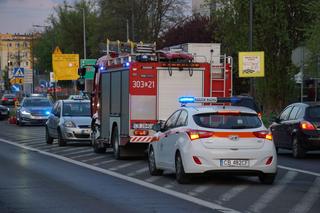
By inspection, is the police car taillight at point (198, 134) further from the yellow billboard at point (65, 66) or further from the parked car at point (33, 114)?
the yellow billboard at point (65, 66)

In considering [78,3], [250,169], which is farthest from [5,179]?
[78,3]

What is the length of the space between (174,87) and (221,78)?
138 centimetres

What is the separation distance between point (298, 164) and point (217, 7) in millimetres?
29503

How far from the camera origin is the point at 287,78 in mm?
44062

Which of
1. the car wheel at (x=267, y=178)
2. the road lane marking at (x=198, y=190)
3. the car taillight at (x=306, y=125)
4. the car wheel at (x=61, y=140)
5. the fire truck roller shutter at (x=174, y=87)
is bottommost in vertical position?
the car wheel at (x=61, y=140)

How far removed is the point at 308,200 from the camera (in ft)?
39.3

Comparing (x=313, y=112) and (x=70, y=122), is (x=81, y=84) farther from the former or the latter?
(x=313, y=112)

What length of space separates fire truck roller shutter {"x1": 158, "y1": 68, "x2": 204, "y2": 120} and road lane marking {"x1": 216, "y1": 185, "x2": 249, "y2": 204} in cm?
590

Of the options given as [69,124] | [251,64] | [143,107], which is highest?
[251,64]

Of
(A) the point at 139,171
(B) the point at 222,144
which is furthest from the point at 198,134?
(A) the point at 139,171

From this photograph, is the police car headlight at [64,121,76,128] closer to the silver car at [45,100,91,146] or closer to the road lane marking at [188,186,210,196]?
the silver car at [45,100,91,146]

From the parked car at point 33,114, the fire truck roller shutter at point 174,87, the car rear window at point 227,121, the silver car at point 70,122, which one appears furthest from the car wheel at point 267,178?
the parked car at point 33,114

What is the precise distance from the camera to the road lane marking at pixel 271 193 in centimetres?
1117

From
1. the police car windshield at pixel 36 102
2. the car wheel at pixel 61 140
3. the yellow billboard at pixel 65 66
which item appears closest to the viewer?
the car wheel at pixel 61 140
